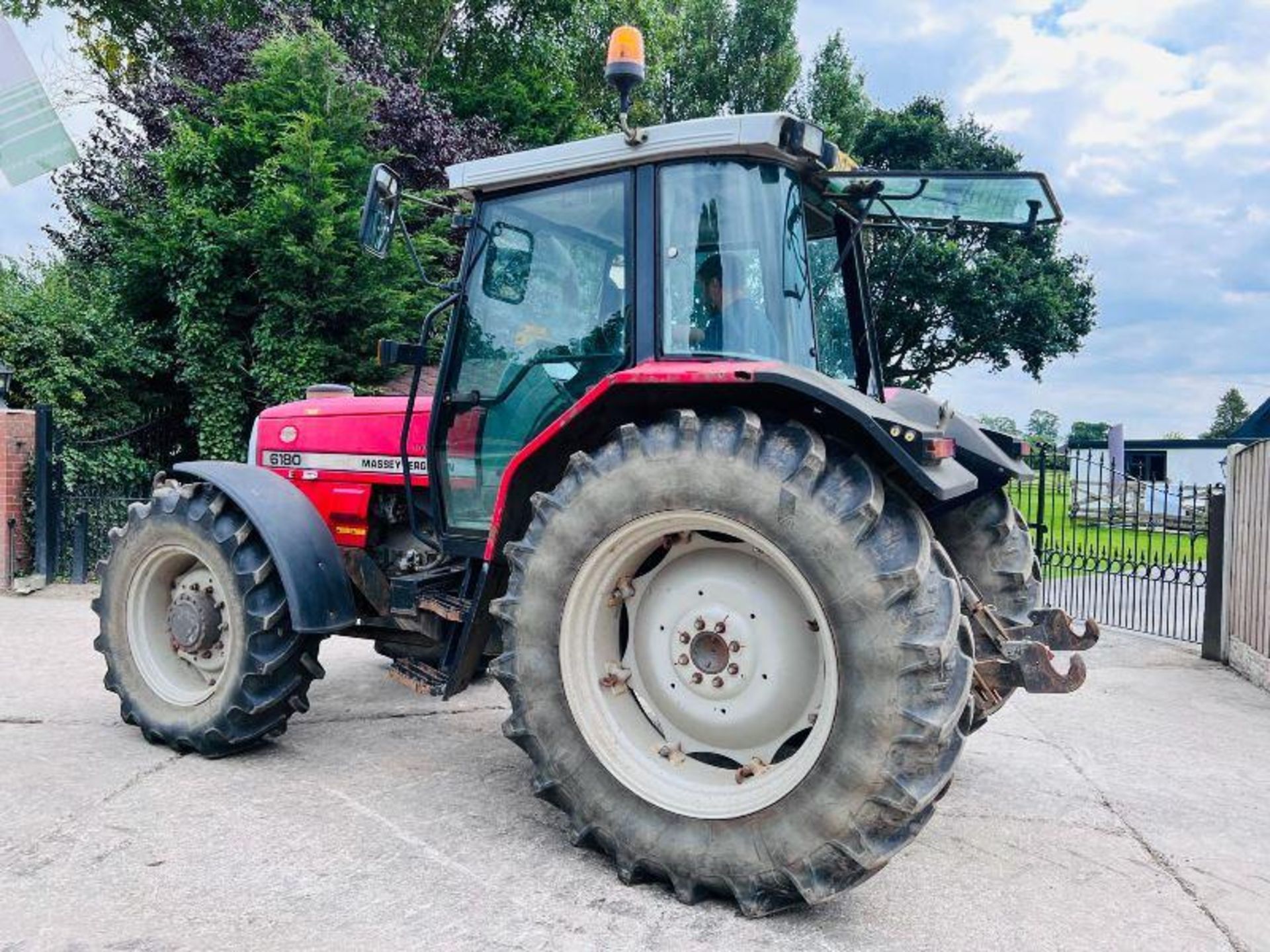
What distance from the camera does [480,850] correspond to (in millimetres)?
2975

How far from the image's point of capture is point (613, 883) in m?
2.75

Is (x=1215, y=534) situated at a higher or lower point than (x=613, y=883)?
higher

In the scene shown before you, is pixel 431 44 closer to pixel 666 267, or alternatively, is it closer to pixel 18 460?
pixel 18 460

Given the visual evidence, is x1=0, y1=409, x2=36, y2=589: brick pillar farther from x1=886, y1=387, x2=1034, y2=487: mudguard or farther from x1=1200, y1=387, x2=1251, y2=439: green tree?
x1=1200, y1=387, x2=1251, y2=439: green tree

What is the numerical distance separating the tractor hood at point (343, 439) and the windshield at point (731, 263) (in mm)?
1409

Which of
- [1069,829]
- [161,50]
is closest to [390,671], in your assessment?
[1069,829]

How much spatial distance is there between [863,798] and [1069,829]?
1.41 m

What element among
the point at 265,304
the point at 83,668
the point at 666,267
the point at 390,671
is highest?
the point at 265,304

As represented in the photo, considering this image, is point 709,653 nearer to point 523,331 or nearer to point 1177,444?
point 523,331

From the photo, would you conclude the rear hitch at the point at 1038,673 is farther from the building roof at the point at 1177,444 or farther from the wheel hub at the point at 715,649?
the building roof at the point at 1177,444

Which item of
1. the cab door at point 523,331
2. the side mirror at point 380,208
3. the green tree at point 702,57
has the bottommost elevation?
the cab door at point 523,331

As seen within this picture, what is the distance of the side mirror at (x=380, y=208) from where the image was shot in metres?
3.27

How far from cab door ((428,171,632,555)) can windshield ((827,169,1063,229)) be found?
864 mm

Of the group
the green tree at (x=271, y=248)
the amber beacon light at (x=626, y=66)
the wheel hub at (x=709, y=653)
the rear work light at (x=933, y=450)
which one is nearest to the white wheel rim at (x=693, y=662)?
the wheel hub at (x=709, y=653)
